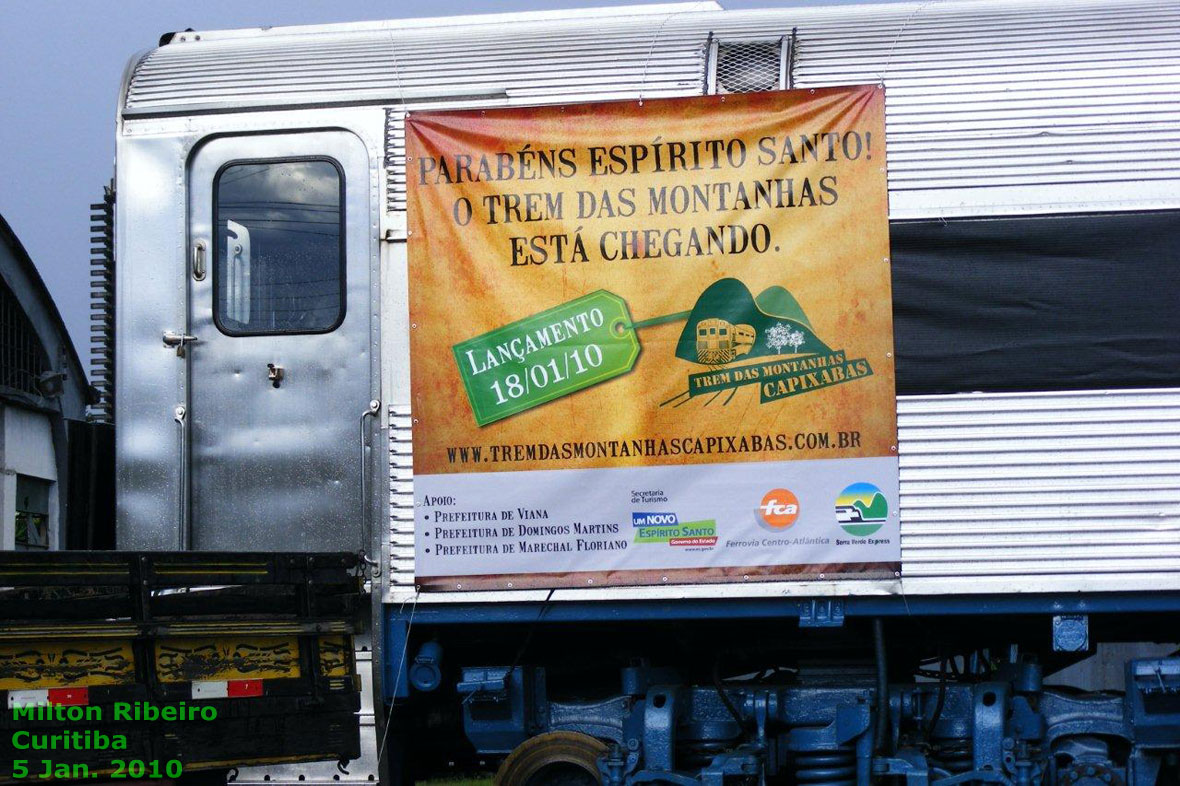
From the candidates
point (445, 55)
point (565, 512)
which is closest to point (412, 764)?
point (565, 512)

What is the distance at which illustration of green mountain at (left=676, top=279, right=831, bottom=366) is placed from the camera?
612cm

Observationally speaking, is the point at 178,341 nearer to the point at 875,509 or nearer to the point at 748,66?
the point at 748,66

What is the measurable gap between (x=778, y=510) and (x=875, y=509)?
40cm

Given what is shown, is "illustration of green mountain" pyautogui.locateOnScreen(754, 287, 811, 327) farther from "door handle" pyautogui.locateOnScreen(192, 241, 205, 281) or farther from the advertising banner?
"door handle" pyautogui.locateOnScreen(192, 241, 205, 281)

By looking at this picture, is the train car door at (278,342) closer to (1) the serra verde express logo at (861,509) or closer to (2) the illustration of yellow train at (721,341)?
(2) the illustration of yellow train at (721,341)

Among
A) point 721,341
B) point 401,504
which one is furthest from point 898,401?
point 401,504

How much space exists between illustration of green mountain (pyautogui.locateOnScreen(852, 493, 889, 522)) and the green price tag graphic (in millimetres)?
1155

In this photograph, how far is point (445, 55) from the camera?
21.7 ft

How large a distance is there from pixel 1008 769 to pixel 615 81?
3.42 meters

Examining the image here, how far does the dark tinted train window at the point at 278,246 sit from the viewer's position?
21.0 ft

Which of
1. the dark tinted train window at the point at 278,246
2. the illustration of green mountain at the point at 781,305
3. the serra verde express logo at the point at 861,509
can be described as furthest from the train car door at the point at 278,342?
the serra verde express logo at the point at 861,509

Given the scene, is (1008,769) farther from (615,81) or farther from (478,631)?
(615,81)

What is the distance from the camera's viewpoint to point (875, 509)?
6.00 meters

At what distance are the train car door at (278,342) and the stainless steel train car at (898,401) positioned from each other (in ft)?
0.05
